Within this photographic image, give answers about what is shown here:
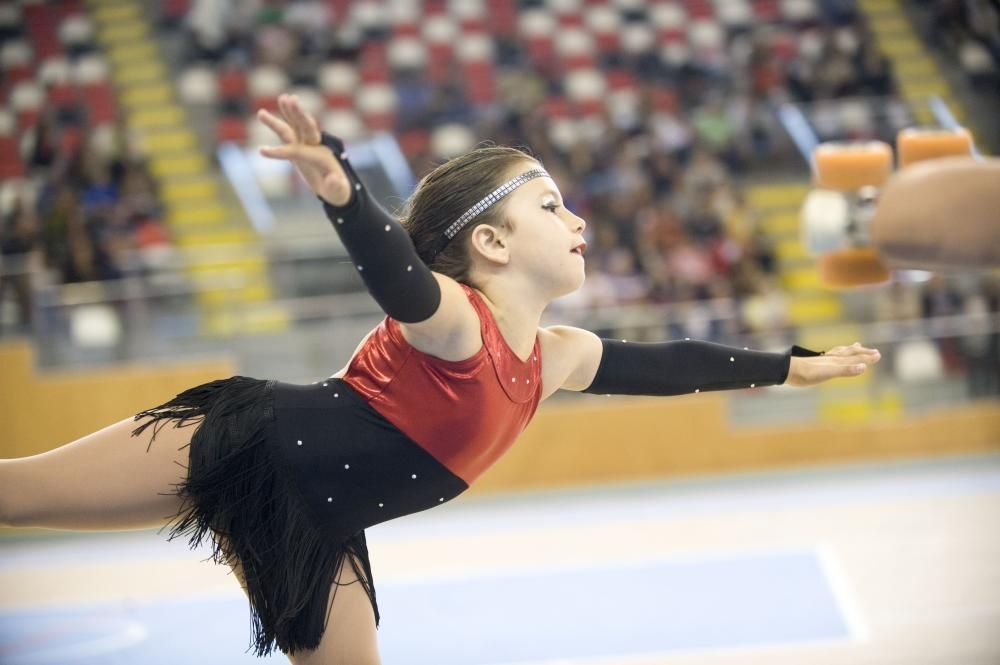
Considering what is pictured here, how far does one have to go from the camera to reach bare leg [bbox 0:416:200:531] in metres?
2.50

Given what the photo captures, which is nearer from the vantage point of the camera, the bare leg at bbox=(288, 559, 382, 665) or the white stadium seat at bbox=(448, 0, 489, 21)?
the bare leg at bbox=(288, 559, 382, 665)

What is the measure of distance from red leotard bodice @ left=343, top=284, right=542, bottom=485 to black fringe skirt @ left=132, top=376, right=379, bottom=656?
258 millimetres

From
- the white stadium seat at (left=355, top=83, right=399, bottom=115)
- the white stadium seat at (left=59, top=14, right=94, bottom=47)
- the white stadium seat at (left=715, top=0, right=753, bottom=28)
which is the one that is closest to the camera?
the white stadium seat at (left=355, top=83, right=399, bottom=115)

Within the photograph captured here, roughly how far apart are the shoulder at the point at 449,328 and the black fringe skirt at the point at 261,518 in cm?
45

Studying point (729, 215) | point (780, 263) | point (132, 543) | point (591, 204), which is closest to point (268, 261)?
point (132, 543)

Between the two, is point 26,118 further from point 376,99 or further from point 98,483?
point 98,483

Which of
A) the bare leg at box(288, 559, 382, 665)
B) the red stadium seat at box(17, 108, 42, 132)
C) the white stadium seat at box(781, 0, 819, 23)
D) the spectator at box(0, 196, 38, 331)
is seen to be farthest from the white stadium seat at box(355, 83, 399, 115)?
A: the bare leg at box(288, 559, 382, 665)

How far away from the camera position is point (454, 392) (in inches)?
96.0

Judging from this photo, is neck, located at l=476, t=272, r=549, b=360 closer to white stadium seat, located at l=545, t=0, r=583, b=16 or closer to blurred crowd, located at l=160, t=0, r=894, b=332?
blurred crowd, located at l=160, t=0, r=894, b=332

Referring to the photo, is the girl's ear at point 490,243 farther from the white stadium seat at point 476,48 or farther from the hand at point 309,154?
the white stadium seat at point 476,48

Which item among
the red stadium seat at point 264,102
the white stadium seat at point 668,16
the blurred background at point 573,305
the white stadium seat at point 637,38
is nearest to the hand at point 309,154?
the blurred background at point 573,305

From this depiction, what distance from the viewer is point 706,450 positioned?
8.09 metres

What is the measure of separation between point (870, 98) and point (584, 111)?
2.67 meters

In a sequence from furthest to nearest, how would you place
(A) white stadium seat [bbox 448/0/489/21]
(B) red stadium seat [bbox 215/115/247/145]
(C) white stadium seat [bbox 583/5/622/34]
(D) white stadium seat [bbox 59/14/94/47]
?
(C) white stadium seat [bbox 583/5/622/34] < (A) white stadium seat [bbox 448/0/489/21] < (D) white stadium seat [bbox 59/14/94/47] < (B) red stadium seat [bbox 215/115/247/145]
